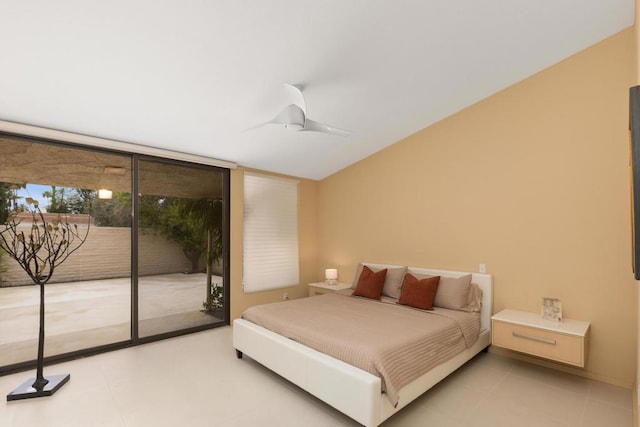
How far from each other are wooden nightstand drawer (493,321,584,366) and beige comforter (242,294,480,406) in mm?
283

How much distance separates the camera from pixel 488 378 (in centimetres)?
307

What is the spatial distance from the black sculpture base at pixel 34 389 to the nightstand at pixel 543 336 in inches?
163

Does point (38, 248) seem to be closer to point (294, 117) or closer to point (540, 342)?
point (294, 117)

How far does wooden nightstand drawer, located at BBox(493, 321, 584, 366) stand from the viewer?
2740mm

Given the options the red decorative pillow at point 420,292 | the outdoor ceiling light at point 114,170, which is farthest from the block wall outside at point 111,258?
the red decorative pillow at point 420,292

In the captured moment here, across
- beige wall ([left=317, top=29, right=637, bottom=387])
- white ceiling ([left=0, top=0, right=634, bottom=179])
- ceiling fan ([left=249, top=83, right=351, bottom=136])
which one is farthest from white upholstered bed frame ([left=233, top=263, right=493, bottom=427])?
white ceiling ([left=0, top=0, right=634, bottom=179])

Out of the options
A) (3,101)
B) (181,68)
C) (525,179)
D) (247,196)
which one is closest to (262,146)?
(247,196)

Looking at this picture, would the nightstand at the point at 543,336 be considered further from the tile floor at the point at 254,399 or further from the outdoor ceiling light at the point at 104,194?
the outdoor ceiling light at the point at 104,194

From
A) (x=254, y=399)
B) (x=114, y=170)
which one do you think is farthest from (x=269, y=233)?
(x=254, y=399)

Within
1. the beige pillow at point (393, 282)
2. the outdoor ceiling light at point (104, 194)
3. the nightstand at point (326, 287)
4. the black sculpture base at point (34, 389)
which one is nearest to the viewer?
the black sculpture base at point (34, 389)

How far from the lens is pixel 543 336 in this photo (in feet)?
9.50

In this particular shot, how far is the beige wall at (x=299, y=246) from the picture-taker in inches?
191

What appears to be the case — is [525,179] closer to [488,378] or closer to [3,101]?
[488,378]

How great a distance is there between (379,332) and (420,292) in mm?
1131
